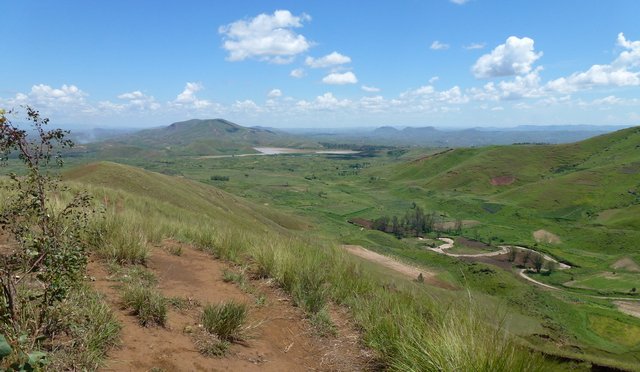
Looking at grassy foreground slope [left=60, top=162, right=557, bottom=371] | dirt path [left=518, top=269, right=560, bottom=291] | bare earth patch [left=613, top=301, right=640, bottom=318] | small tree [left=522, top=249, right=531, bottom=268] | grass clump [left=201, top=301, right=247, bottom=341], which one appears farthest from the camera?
small tree [left=522, top=249, right=531, bottom=268]

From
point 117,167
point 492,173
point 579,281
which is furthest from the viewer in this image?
point 492,173

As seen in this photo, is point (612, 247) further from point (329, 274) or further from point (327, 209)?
point (329, 274)

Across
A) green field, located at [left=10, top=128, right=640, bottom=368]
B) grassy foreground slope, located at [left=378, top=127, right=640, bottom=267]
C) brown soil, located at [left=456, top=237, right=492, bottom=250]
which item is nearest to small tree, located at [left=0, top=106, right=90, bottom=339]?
green field, located at [left=10, top=128, right=640, bottom=368]

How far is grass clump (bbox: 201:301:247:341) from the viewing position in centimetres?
541

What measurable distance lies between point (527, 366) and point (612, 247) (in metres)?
115

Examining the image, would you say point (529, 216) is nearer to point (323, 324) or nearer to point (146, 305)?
point (323, 324)

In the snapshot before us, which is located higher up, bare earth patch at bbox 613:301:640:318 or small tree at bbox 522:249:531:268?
bare earth patch at bbox 613:301:640:318

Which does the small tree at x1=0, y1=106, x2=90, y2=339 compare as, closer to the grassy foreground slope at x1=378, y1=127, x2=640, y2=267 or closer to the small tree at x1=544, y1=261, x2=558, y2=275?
the small tree at x1=544, y1=261, x2=558, y2=275

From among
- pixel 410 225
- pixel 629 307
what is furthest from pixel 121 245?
pixel 410 225

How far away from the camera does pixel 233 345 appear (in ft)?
17.5

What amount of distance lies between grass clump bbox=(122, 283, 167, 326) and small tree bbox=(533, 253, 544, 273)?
298 ft

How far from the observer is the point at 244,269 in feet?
27.7

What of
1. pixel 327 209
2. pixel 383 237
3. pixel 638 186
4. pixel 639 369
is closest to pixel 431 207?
pixel 327 209

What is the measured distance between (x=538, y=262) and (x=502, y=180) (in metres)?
91.9
